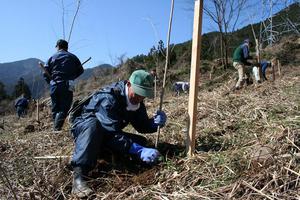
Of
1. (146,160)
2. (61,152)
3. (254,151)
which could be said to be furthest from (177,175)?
(61,152)

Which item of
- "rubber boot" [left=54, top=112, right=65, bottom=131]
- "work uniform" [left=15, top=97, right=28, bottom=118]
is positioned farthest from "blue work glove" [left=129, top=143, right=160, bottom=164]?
"work uniform" [left=15, top=97, right=28, bottom=118]

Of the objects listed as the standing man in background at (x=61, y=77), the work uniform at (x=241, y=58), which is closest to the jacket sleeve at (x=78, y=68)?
the standing man in background at (x=61, y=77)

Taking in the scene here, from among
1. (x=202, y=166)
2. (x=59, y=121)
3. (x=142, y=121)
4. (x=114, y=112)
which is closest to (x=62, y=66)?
(x=59, y=121)

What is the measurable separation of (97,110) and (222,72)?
17.3 m

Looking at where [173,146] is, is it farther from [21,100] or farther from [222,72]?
[222,72]

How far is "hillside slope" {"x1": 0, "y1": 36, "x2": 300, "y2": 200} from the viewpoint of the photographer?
2428 mm

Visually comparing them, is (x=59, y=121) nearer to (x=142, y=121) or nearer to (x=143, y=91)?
(x=142, y=121)

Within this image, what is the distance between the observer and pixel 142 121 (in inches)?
141

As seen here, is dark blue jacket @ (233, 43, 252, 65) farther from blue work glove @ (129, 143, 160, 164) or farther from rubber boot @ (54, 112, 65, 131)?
blue work glove @ (129, 143, 160, 164)

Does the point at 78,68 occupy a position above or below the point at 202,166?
above

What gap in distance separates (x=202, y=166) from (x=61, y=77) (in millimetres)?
3165

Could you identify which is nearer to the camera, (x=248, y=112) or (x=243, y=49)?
(x=248, y=112)

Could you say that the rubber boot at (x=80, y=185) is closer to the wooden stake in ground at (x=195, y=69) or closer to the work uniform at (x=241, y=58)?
the wooden stake in ground at (x=195, y=69)

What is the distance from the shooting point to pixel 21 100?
17188 millimetres
